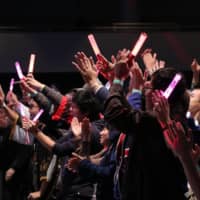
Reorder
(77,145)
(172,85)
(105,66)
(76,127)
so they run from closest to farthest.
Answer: (172,85) → (105,66) → (77,145) → (76,127)

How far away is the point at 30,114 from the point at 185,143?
3040 mm

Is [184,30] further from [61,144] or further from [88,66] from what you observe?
[88,66]

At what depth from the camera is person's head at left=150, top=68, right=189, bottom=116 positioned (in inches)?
85.8

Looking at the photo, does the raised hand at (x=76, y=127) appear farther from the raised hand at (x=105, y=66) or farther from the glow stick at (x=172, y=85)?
the glow stick at (x=172, y=85)

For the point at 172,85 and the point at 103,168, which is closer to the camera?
the point at 172,85

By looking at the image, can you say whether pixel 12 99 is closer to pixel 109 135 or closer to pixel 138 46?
pixel 109 135

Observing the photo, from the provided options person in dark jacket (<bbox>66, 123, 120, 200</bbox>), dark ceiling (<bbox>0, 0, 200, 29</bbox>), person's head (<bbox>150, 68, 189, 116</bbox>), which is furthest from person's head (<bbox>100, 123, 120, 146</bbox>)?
dark ceiling (<bbox>0, 0, 200, 29</bbox>)

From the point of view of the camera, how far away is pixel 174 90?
7.12ft

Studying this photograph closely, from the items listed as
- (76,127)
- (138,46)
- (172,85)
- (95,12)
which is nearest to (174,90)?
(172,85)

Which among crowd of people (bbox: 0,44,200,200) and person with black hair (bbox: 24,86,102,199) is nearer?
crowd of people (bbox: 0,44,200,200)

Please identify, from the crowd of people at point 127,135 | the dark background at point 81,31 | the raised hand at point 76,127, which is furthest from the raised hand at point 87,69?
the dark background at point 81,31

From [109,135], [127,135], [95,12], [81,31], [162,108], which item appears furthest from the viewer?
[95,12]

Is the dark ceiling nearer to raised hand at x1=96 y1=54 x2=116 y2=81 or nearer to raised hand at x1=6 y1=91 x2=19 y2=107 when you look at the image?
raised hand at x1=6 y1=91 x2=19 y2=107

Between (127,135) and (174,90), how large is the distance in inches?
13.2
